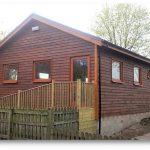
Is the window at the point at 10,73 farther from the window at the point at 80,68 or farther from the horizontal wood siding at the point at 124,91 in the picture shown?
the horizontal wood siding at the point at 124,91

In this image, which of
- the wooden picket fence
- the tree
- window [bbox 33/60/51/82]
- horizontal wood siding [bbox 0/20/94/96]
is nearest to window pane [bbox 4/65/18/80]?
horizontal wood siding [bbox 0/20/94/96]

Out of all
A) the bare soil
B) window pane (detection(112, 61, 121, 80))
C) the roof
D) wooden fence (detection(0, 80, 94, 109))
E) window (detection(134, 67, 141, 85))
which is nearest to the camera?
wooden fence (detection(0, 80, 94, 109))

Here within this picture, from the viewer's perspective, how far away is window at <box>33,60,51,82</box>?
14.9 metres

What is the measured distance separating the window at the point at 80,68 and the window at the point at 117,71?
1634mm

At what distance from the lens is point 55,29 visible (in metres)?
14.9

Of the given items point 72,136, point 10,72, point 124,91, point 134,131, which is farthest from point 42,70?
point 72,136

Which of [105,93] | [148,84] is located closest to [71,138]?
[105,93]

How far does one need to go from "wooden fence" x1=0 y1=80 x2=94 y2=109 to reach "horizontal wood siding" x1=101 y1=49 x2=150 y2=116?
1125mm

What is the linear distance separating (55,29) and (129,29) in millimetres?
21730

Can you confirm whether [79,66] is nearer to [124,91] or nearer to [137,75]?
[124,91]

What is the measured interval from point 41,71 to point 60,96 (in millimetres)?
3498

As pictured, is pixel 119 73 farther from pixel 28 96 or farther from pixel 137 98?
pixel 28 96

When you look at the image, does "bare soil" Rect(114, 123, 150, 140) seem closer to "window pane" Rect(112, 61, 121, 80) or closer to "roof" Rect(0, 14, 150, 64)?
"window pane" Rect(112, 61, 121, 80)

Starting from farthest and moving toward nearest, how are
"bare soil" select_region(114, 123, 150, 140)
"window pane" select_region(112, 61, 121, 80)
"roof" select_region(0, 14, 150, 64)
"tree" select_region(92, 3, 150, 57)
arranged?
"tree" select_region(92, 3, 150, 57) → "window pane" select_region(112, 61, 121, 80) → "bare soil" select_region(114, 123, 150, 140) → "roof" select_region(0, 14, 150, 64)
